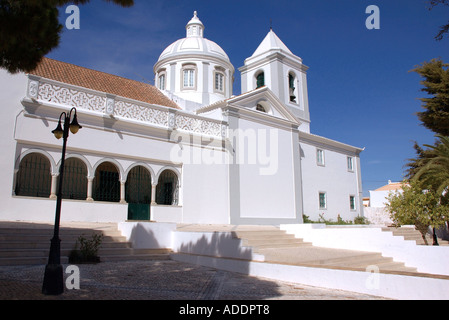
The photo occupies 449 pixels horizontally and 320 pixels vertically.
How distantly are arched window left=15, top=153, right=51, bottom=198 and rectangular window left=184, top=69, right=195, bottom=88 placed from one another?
1218 centimetres

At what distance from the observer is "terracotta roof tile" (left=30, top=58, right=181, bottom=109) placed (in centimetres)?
1833

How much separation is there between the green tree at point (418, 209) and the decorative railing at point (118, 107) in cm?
920

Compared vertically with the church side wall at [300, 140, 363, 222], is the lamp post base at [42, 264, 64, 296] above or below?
below

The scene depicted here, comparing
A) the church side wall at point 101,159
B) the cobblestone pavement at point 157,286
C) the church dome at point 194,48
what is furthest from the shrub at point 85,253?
the church dome at point 194,48

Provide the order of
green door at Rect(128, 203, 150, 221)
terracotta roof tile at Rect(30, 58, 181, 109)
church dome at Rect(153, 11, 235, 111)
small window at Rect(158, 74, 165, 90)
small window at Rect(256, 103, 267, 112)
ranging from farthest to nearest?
small window at Rect(158, 74, 165, 90)
church dome at Rect(153, 11, 235, 111)
small window at Rect(256, 103, 267, 112)
terracotta roof tile at Rect(30, 58, 181, 109)
green door at Rect(128, 203, 150, 221)

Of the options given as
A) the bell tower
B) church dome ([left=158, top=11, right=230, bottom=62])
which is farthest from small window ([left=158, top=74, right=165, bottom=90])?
the bell tower

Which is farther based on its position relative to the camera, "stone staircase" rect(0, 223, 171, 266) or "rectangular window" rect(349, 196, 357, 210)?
"rectangular window" rect(349, 196, 357, 210)

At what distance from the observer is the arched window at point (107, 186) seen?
626 inches

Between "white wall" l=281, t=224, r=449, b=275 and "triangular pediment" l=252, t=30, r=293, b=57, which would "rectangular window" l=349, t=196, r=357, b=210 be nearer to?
"triangular pediment" l=252, t=30, r=293, b=57

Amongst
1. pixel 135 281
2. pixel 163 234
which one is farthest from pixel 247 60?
pixel 135 281

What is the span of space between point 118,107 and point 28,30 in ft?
34.3

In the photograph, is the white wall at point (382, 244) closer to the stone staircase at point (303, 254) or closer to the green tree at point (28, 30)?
the stone staircase at point (303, 254)

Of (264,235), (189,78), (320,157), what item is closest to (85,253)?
(264,235)

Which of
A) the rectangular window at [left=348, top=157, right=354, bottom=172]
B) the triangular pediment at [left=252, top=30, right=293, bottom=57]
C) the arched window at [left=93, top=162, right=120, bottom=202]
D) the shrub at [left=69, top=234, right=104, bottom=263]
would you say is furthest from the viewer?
the rectangular window at [left=348, top=157, right=354, bottom=172]
